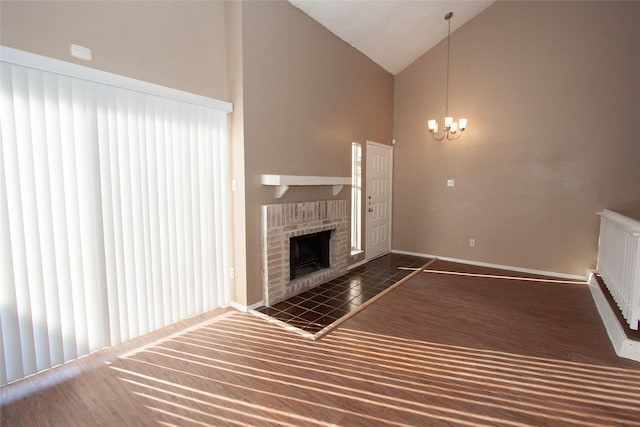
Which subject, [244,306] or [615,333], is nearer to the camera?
[615,333]

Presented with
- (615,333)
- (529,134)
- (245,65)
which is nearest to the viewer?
(615,333)

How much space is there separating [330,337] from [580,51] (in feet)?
16.3

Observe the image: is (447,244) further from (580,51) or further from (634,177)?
(580,51)

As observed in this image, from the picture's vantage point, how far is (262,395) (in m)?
1.96

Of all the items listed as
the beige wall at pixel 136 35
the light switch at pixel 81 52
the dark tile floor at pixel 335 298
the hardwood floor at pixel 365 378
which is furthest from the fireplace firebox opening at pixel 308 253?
the light switch at pixel 81 52

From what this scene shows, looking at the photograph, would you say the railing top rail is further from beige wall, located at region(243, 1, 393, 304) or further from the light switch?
the light switch

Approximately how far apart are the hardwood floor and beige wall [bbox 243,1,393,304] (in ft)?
3.34

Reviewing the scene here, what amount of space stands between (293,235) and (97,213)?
1.90 metres

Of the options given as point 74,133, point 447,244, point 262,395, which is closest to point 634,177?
point 447,244

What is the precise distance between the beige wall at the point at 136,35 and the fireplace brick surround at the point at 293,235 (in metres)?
1.40

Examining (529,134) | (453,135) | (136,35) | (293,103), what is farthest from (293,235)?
(529,134)

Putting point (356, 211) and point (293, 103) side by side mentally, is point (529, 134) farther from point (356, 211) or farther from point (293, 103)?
point (293, 103)

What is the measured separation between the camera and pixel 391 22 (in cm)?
432

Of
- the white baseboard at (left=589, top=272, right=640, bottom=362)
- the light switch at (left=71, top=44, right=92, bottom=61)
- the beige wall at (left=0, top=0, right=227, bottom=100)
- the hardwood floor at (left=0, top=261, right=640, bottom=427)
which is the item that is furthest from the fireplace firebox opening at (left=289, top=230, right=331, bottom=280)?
the white baseboard at (left=589, top=272, right=640, bottom=362)
